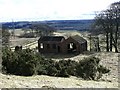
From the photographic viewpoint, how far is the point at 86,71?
63.3ft

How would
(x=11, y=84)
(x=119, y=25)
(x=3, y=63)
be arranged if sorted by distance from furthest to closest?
(x=119, y=25) → (x=3, y=63) → (x=11, y=84)

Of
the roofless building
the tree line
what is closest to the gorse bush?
the roofless building

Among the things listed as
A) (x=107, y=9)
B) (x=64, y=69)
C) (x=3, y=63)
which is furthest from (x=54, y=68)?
(x=107, y=9)

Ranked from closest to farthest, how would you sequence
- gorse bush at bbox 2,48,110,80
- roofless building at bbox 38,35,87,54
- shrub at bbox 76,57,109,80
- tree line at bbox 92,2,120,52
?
gorse bush at bbox 2,48,110,80
shrub at bbox 76,57,109,80
roofless building at bbox 38,35,87,54
tree line at bbox 92,2,120,52

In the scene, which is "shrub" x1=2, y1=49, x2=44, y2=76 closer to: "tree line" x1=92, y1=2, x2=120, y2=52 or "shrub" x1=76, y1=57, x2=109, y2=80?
"shrub" x1=76, y1=57, x2=109, y2=80

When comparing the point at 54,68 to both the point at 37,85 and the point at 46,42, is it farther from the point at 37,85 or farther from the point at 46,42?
the point at 46,42

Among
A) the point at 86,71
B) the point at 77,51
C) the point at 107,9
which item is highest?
the point at 107,9

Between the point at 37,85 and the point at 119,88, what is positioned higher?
the point at 37,85

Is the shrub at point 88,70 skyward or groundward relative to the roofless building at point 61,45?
skyward

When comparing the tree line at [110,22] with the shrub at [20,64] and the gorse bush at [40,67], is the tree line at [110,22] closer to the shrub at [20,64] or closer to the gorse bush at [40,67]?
the gorse bush at [40,67]

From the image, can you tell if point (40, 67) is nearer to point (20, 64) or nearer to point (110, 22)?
point (20, 64)

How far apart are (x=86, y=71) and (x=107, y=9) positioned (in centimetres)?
2829

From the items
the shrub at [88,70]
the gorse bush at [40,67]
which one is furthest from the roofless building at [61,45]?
the shrub at [88,70]

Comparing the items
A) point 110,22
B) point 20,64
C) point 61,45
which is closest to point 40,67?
point 20,64
